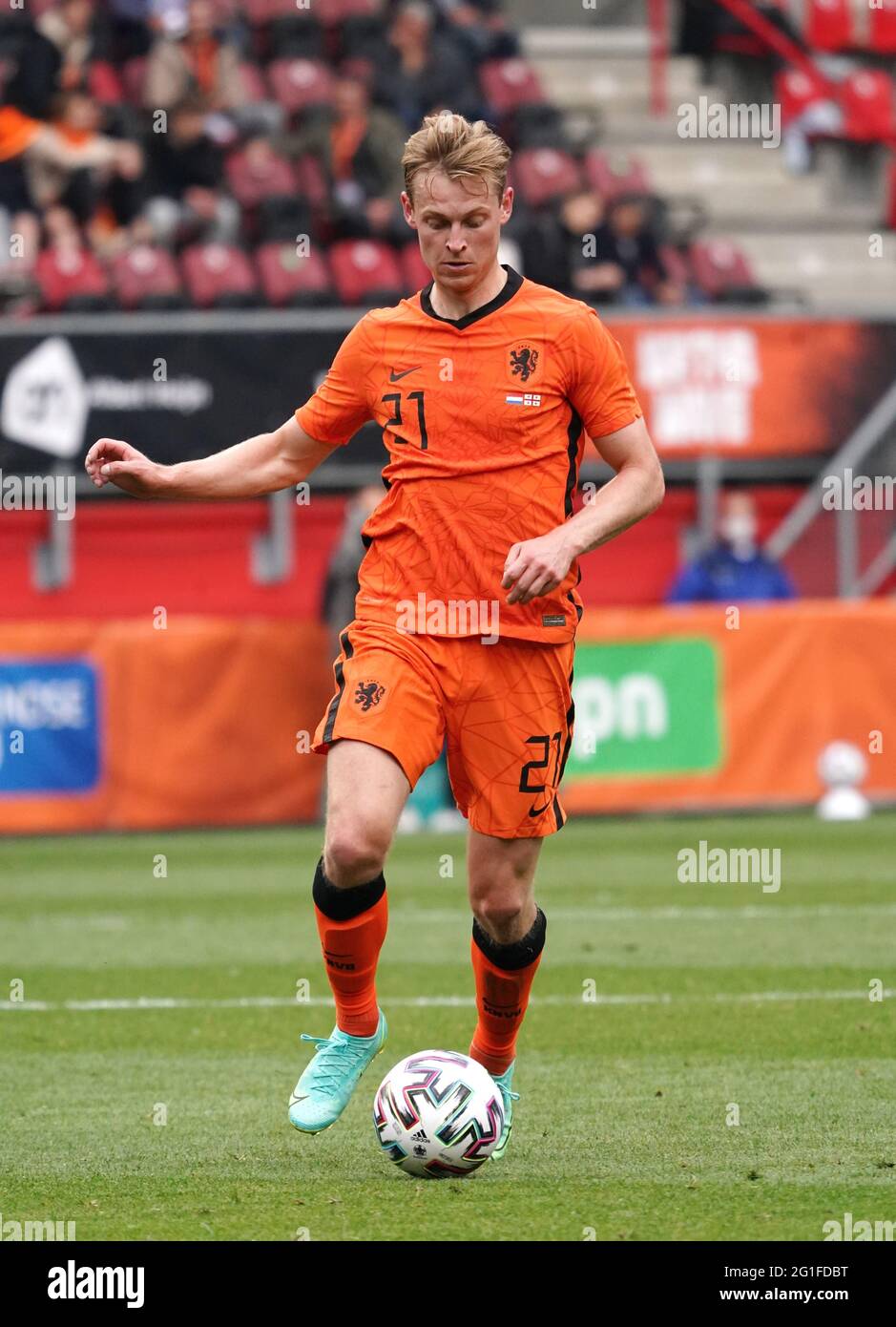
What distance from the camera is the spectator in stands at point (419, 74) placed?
20.8 metres

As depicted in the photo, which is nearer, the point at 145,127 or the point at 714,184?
the point at 145,127

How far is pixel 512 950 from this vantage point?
20.7 feet

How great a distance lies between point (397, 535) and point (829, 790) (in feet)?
36.0

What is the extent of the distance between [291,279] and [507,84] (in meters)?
4.63

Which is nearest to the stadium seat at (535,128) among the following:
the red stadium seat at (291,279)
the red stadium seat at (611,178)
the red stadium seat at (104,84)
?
the red stadium seat at (611,178)

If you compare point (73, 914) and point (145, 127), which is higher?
point (145, 127)

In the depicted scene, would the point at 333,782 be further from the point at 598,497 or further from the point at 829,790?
the point at 829,790

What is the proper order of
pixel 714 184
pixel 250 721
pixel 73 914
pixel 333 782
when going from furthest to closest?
1. pixel 714 184
2. pixel 250 721
3. pixel 73 914
4. pixel 333 782

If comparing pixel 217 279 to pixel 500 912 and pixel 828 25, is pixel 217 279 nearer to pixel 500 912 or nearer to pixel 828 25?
pixel 828 25

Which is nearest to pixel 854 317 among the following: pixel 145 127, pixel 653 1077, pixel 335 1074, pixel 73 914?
pixel 145 127

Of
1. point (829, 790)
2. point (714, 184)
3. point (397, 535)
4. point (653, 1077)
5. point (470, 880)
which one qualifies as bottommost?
point (829, 790)

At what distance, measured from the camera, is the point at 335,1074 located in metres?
6.13

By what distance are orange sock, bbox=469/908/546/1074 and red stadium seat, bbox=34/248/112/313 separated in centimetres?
1249

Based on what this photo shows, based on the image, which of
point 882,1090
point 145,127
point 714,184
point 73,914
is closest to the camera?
point 882,1090
